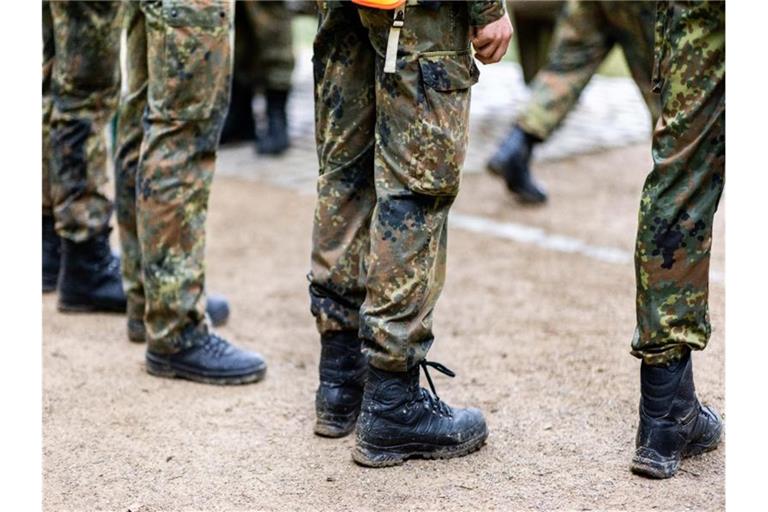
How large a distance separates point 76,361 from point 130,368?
22 cm

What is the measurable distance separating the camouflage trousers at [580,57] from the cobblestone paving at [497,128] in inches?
42.8

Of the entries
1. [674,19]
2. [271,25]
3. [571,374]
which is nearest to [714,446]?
[571,374]

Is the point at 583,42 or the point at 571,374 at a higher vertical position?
the point at 583,42

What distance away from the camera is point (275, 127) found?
819cm

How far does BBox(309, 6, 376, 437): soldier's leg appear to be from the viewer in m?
3.55

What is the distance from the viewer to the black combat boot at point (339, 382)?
3771 millimetres

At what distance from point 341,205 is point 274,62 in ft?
15.1

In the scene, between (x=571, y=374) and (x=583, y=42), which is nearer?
(x=571, y=374)

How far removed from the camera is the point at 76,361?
449cm

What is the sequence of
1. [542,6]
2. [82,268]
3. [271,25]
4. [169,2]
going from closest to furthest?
[169,2], [82,268], [271,25], [542,6]

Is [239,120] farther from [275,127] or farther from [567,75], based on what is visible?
[567,75]

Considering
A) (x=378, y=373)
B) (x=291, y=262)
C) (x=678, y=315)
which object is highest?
(x=678, y=315)

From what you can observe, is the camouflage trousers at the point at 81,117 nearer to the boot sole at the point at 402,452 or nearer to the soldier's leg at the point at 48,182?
the soldier's leg at the point at 48,182

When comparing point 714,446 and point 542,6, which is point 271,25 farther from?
point 714,446
